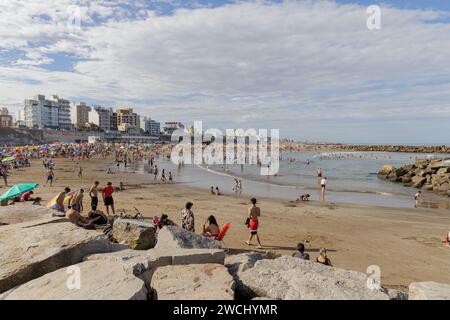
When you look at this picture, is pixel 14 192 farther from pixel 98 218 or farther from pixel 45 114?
pixel 45 114

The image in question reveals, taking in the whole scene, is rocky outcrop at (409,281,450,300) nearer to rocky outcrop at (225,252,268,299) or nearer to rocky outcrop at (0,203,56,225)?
rocky outcrop at (225,252,268,299)

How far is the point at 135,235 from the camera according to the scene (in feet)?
23.1

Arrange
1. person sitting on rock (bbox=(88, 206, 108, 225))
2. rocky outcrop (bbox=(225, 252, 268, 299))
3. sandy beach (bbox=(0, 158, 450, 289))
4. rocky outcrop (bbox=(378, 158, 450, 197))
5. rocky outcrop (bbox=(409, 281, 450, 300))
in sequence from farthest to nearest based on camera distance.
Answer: rocky outcrop (bbox=(378, 158, 450, 197)) → person sitting on rock (bbox=(88, 206, 108, 225)) → sandy beach (bbox=(0, 158, 450, 289)) → rocky outcrop (bbox=(225, 252, 268, 299)) → rocky outcrop (bbox=(409, 281, 450, 300))

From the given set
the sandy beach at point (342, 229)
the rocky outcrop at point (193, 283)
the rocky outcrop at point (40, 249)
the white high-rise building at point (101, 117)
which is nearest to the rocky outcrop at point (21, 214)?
the rocky outcrop at point (40, 249)

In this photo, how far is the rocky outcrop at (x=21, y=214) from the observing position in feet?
25.0

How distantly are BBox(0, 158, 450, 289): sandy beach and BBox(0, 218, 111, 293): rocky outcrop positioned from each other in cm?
478

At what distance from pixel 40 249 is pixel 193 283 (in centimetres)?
265

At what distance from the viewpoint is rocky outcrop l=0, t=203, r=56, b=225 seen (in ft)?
25.0

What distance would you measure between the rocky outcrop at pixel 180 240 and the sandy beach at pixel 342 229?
308 cm

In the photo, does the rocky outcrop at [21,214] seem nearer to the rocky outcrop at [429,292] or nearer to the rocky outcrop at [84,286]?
the rocky outcrop at [84,286]

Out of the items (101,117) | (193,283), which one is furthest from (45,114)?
(193,283)

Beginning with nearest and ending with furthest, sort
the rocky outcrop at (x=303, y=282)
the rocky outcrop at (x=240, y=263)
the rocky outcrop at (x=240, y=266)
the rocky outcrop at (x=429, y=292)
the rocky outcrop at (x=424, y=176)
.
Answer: the rocky outcrop at (x=429, y=292), the rocky outcrop at (x=303, y=282), the rocky outcrop at (x=240, y=266), the rocky outcrop at (x=240, y=263), the rocky outcrop at (x=424, y=176)

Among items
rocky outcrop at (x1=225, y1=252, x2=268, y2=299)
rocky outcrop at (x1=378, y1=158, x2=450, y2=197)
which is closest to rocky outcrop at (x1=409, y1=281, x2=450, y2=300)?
rocky outcrop at (x1=225, y1=252, x2=268, y2=299)
